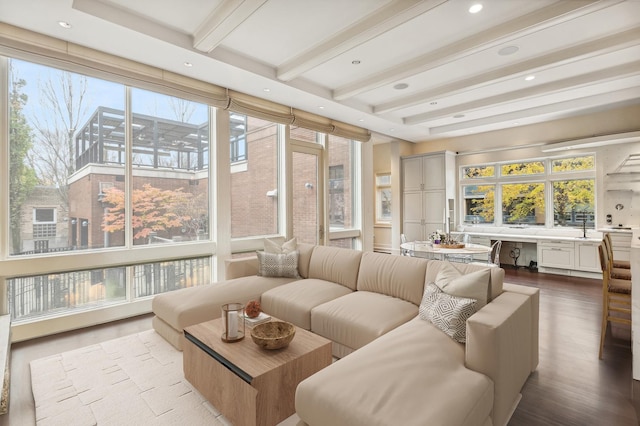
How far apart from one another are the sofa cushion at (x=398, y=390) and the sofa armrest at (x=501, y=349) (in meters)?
0.08

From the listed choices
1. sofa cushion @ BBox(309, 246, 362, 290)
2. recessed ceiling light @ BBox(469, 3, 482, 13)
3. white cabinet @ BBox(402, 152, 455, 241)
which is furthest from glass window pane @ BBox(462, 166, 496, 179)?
sofa cushion @ BBox(309, 246, 362, 290)

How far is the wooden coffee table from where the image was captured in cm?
173

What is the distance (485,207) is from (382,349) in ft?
21.7

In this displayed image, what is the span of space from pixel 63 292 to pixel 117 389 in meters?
1.82

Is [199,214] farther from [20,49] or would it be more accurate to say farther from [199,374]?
[199,374]

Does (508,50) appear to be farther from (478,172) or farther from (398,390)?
(478,172)

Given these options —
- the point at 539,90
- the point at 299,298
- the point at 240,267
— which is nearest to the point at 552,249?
the point at 539,90

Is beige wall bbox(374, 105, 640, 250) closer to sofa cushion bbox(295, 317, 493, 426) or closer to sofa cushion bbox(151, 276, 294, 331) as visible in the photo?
sofa cushion bbox(151, 276, 294, 331)

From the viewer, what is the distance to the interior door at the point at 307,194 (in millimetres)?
5590

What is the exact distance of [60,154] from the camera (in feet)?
11.2

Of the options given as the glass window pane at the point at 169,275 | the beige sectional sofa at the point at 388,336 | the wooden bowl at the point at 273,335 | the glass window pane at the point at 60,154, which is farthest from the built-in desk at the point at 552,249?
the glass window pane at the point at 60,154

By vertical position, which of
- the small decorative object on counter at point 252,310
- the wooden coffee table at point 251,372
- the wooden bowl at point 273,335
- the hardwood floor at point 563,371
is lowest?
the hardwood floor at point 563,371

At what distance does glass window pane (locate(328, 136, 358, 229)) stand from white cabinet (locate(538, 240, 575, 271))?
12.2 ft

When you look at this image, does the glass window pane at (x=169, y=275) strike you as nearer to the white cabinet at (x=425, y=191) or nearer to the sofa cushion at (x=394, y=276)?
the sofa cushion at (x=394, y=276)
